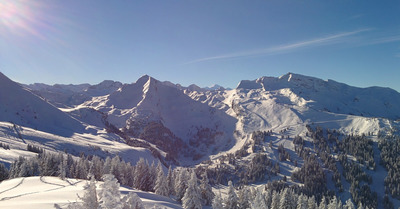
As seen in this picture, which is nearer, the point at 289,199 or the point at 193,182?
the point at 193,182

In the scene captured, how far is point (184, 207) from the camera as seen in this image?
5372cm

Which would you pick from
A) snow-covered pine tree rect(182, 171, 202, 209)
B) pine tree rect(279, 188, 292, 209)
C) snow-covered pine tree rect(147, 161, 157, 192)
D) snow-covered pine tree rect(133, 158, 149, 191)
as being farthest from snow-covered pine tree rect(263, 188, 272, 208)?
snow-covered pine tree rect(133, 158, 149, 191)

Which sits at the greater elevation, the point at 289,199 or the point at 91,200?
the point at 91,200

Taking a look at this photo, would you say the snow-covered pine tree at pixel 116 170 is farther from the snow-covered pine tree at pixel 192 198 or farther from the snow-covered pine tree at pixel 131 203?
the snow-covered pine tree at pixel 131 203

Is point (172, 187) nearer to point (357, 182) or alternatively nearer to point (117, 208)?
point (117, 208)

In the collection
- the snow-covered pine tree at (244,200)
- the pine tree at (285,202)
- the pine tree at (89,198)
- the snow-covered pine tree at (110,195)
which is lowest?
the pine tree at (285,202)

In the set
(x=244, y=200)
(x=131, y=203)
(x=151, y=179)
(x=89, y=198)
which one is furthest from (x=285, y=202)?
(x=89, y=198)

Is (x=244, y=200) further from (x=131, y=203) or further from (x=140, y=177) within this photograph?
(x=140, y=177)

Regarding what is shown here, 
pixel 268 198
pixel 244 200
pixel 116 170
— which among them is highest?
pixel 244 200

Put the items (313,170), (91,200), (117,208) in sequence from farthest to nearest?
(313,170), (91,200), (117,208)

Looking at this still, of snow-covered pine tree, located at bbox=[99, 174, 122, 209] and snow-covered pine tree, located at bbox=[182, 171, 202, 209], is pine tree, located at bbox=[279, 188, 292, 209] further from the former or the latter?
snow-covered pine tree, located at bbox=[99, 174, 122, 209]

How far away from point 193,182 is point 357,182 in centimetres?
15294

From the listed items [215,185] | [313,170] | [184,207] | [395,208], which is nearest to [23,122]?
[215,185]

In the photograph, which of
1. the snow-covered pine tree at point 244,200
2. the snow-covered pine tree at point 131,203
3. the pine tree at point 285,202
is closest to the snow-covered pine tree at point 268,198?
the pine tree at point 285,202
